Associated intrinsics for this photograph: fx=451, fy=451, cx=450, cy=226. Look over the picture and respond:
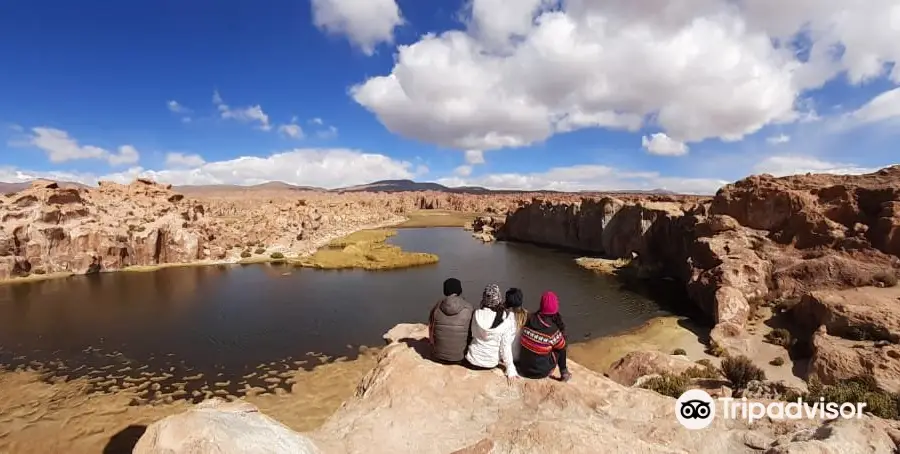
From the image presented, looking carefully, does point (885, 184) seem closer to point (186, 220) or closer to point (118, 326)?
point (118, 326)

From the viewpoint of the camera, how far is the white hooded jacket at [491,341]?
28.3 feet

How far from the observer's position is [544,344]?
8.59 m

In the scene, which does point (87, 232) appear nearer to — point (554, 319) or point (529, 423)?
point (554, 319)

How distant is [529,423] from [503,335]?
79.0 inches

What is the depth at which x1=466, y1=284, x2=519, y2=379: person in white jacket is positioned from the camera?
8.63 metres

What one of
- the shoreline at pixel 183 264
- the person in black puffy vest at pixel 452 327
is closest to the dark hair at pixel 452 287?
the person in black puffy vest at pixel 452 327

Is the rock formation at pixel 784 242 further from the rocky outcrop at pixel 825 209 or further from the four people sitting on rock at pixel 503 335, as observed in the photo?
the four people sitting on rock at pixel 503 335

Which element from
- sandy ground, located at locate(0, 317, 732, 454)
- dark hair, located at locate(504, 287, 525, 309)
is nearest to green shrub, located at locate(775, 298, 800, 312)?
sandy ground, located at locate(0, 317, 732, 454)

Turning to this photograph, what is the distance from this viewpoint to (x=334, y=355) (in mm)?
22562

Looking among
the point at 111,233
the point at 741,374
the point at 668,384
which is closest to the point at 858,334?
the point at 741,374

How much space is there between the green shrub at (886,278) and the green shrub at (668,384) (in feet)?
61.3

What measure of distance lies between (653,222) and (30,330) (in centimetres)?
5286

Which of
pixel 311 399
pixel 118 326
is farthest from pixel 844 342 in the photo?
pixel 118 326

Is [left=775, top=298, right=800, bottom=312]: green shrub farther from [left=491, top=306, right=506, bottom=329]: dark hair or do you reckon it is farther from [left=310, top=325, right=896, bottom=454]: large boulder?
[left=491, top=306, right=506, bottom=329]: dark hair
